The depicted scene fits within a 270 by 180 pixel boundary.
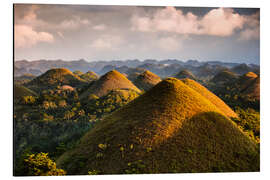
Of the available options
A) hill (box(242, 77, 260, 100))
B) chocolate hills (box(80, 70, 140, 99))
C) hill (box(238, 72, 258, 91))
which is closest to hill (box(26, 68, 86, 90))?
chocolate hills (box(80, 70, 140, 99))

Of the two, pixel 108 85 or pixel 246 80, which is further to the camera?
pixel 246 80

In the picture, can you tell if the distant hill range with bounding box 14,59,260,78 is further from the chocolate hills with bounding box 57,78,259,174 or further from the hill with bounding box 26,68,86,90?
the chocolate hills with bounding box 57,78,259,174

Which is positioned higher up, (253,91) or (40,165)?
(253,91)

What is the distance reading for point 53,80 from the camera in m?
54.8

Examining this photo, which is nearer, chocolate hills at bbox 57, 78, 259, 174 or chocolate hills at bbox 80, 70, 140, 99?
chocolate hills at bbox 57, 78, 259, 174

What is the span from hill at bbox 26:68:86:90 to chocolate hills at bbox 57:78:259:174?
1757 inches

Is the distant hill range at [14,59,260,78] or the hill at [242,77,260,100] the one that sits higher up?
the distant hill range at [14,59,260,78]

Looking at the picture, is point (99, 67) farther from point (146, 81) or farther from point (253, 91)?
point (253, 91)

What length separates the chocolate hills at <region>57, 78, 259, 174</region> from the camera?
357 inches

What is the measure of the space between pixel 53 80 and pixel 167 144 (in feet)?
171

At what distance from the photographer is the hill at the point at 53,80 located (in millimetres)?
51875

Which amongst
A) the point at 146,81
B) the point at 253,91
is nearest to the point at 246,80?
the point at 253,91
